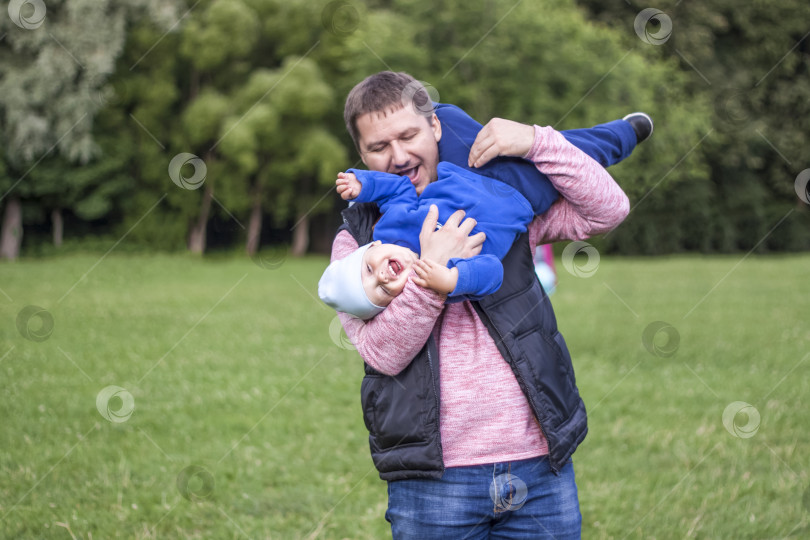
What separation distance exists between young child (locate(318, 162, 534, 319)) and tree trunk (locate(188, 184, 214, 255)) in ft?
79.3

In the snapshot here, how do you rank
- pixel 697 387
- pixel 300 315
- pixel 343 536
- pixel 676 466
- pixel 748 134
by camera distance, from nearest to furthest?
pixel 343 536 < pixel 676 466 < pixel 697 387 < pixel 300 315 < pixel 748 134

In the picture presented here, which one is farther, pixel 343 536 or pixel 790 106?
pixel 790 106

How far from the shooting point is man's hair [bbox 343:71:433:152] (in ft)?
6.81

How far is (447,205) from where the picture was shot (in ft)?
6.58

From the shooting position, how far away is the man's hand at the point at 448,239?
1877 mm

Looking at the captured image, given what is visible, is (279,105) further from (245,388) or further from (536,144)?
(536,144)

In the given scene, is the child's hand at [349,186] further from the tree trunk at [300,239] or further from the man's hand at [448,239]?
the tree trunk at [300,239]

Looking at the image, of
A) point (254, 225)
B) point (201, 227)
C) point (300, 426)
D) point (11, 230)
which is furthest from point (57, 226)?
point (300, 426)

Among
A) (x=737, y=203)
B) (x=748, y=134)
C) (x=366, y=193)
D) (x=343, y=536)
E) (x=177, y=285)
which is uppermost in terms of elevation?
(x=748, y=134)

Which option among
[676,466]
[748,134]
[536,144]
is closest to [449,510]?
[536,144]

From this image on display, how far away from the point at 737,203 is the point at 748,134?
282 cm

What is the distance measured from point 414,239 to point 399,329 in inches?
9.8

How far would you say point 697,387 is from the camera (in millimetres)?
6453

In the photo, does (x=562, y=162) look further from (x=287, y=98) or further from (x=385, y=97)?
(x=287, y=98)
